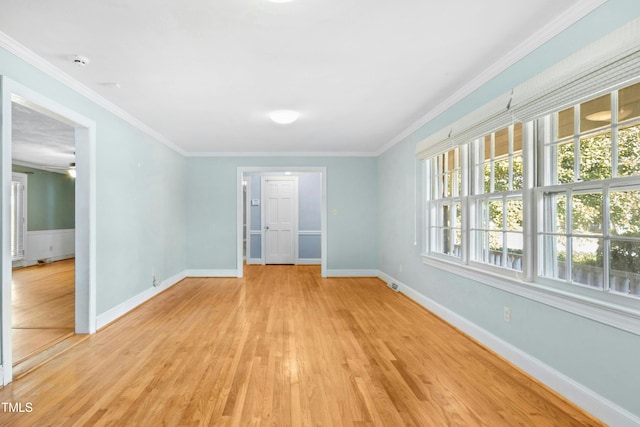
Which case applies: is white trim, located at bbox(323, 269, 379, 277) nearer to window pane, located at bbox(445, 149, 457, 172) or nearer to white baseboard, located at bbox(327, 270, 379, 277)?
white baseboard, located at bbox(327, 270, 379, 277)

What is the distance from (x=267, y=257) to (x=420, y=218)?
4.75 meters

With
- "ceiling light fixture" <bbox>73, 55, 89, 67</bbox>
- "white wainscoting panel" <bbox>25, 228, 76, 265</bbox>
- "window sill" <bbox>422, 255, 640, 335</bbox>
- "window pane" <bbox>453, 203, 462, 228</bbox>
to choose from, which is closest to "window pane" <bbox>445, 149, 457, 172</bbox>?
"window pane" <bbox>453, 203, 462, 228</bbox>

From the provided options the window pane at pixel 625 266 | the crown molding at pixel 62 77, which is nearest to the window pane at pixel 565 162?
the window pane at pixel 625 266

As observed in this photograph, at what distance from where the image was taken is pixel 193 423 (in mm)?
1863

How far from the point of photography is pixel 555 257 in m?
2.34

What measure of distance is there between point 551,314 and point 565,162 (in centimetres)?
106

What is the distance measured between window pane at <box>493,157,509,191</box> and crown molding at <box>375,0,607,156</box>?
29.7 inches

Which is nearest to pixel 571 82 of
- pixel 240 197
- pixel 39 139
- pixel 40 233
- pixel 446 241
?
pixel 446 241

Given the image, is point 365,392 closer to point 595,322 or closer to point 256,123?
point 595,322

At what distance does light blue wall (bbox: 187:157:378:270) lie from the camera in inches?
251

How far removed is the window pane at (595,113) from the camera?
6.35 feet

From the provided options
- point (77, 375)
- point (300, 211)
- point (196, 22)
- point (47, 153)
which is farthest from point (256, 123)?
point (47, 153)

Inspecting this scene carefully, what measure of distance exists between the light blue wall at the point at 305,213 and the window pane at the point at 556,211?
20.0 feet

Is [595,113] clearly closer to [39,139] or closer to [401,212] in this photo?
[401,212]
